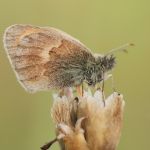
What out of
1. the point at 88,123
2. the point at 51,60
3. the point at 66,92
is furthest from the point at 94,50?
the point at 88,123

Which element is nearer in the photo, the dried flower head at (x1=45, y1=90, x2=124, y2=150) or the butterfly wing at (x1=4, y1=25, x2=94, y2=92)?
the dried flower head at (x1=45, y1=90, x2=124, y2=150)

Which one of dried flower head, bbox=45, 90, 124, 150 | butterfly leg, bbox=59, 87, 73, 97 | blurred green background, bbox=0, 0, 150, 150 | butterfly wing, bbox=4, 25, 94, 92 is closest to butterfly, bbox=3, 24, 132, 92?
butterfly wing, bbox=4, 25, 94, 92

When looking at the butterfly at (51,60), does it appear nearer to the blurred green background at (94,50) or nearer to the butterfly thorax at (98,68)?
the butterfly thorax at (98,68)

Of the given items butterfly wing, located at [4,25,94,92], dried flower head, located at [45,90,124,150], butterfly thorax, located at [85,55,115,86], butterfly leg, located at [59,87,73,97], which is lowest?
dried flower head, located at [45,90,124,150]

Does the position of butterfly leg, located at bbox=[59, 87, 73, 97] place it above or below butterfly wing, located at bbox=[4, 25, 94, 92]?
below

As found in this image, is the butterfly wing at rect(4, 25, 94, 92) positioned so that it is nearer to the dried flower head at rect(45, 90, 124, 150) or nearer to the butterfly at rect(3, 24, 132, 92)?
the butterfly at rect(3, 24, 132, 92)

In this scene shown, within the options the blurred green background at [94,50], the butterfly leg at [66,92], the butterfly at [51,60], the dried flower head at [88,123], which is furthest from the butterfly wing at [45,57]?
the blurred green background at [94,50]

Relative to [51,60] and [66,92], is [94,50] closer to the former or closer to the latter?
[51,60]
